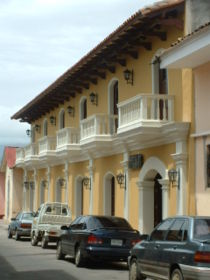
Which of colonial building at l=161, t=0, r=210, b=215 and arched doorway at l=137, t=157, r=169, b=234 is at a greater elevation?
colonial building at l=161, t=0, r=210, b=215

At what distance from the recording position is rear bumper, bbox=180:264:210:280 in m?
9.93

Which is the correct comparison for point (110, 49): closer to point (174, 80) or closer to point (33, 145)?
point (174, 80)

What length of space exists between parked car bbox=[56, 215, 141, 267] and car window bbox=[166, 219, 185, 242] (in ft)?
14.5

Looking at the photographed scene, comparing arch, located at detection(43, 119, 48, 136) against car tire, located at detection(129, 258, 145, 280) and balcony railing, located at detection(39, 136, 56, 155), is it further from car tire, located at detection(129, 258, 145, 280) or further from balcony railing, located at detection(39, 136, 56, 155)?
car tire, located at detection(129, 258, 145, 280)

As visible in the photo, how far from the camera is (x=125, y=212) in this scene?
2295cm

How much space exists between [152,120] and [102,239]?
476cm

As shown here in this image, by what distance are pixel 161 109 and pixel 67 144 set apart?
25.8 feet

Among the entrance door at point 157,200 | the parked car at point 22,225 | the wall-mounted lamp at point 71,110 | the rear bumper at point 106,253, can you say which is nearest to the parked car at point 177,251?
the rear bumper at point 106,253

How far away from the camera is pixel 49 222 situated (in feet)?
78.5

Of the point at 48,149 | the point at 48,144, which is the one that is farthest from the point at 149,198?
the point at 48,144

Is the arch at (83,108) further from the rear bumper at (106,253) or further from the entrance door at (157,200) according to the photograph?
the rear bumper at (106,253)

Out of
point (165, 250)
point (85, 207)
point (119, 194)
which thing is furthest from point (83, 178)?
point (165, 250)

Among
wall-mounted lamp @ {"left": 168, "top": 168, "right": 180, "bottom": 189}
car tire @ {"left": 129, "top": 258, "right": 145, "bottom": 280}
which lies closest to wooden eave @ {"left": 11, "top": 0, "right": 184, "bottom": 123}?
wall-mounted lamp @ {"left": 168, "top": 168, "right": 180, "bottom": 189}

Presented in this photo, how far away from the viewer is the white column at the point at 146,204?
2145cm
